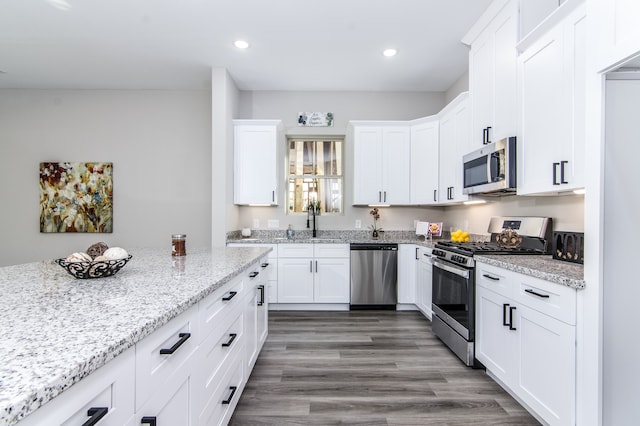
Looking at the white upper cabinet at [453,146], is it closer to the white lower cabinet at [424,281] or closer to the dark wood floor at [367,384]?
the white lower cabinet at [424,281]

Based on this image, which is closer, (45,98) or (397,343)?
(397,343)

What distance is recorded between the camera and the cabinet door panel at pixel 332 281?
4.18 metres

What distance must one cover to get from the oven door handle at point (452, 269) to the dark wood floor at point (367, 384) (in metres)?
0.72

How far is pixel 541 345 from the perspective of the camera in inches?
71.8

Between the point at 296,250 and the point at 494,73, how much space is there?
2.79m

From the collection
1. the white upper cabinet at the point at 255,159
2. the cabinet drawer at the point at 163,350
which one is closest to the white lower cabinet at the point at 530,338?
the cabinet drawer at the point at 163,350

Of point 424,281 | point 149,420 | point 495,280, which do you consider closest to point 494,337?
point 495,280

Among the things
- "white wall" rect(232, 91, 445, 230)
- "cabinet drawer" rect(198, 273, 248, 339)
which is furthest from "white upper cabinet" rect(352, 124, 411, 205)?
"cabinet drawer" rect(198, 273, 248, 339)

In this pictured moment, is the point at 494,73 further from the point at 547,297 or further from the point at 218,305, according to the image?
the point at 218,305

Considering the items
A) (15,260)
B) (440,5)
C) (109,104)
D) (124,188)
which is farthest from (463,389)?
(15,260)

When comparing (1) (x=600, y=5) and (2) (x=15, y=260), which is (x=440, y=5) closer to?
(1) (x=600, y=5)

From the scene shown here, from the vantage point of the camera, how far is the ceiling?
2865mm

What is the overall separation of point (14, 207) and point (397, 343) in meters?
5.44

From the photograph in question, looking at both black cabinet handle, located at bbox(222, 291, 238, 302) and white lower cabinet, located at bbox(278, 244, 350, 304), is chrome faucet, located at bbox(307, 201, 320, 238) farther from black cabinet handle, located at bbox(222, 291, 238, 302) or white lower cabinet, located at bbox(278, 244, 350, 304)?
black cabinet handle, located at bbox(222, 291, 238, 302)
